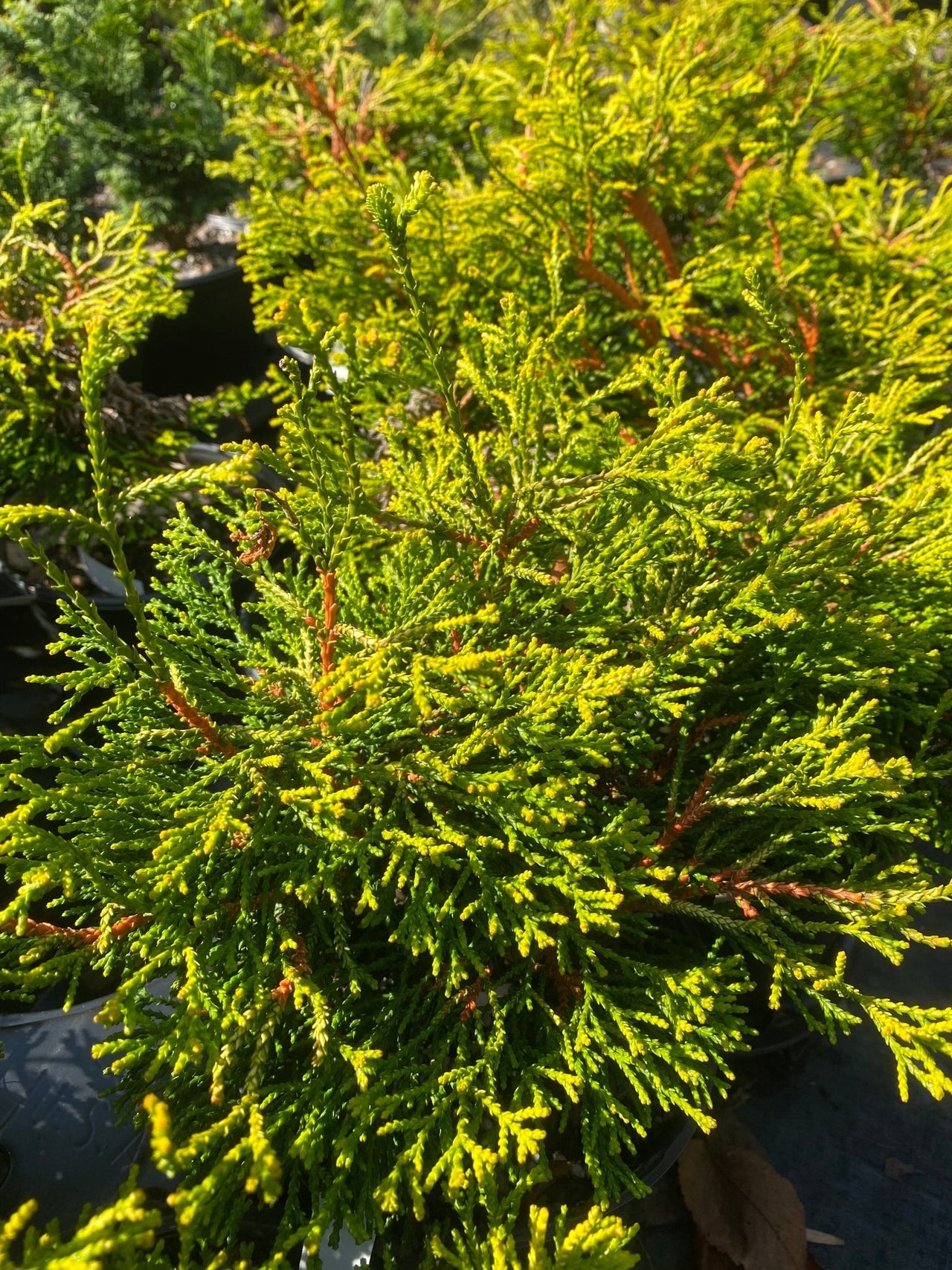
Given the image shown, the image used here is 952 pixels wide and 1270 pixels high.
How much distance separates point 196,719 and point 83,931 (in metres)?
0.39

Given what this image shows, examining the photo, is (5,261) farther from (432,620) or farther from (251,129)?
(432,620)

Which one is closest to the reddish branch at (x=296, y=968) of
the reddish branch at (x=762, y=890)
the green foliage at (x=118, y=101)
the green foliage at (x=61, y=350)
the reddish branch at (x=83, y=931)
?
the reddish branch at (x=83, y=931)

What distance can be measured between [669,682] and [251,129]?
2.85 metres

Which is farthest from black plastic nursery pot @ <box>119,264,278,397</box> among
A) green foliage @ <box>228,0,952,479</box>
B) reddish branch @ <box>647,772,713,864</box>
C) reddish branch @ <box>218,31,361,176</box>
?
reddish branch @ <box>647,772,713,864</box>

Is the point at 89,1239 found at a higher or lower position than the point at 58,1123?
higher

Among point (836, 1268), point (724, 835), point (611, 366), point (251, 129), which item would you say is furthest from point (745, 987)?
point (251, 129)

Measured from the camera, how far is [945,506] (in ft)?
5.82

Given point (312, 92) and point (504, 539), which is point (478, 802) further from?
point (312, 92)

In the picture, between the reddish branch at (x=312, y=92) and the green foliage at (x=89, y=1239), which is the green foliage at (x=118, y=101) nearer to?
the reddish branch at (x=312, y=92)

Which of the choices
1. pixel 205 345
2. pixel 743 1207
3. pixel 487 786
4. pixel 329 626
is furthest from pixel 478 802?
pixel 205 345

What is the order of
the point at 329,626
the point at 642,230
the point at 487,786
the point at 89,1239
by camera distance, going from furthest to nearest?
the point at 642,230, the point at 329,626, the point at 487,786, the point at 89,1239

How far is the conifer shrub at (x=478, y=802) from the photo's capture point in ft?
3.92

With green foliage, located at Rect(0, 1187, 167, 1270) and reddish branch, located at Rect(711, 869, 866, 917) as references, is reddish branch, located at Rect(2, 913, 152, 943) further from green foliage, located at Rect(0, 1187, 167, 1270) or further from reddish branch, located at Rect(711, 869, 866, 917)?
reddish branch, located at Rect(711, 869, 866, 917)

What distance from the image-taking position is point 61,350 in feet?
8.87
